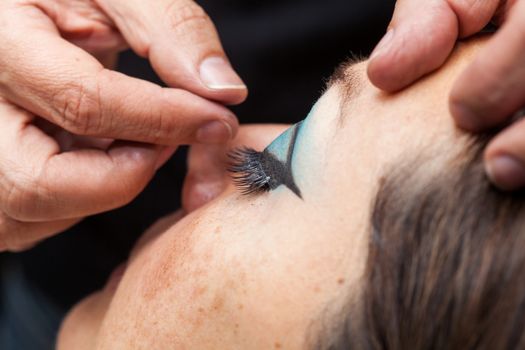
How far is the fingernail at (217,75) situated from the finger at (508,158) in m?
0.43

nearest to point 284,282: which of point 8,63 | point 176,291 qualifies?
point 176,291

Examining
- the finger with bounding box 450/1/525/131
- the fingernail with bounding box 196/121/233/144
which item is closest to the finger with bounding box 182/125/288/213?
the fingernail with bounding box 196/121/233/144

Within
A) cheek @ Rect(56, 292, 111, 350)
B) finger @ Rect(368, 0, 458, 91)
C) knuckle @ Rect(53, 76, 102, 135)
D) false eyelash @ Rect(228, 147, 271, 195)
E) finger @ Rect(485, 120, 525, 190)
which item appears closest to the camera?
finger @ Rect(485, 120, 525, 190)

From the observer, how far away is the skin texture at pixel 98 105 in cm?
81

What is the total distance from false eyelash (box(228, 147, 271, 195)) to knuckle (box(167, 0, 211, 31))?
0.22 metres

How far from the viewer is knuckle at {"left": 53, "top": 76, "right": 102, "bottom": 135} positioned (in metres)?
0.80

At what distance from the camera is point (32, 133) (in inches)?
34.9

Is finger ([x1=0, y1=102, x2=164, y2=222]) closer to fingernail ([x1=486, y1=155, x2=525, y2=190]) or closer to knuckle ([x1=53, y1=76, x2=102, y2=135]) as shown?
knuckle ([x1=53, y1=76, x2=102, y2=135])

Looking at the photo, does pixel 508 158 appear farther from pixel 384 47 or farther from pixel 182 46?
pixel 182 46

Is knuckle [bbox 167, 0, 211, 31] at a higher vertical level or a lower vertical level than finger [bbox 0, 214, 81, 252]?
higher

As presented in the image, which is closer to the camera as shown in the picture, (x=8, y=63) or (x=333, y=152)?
(x=333, y=152)

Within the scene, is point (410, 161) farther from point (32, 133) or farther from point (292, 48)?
point (292, 48)

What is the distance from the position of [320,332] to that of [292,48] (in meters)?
0.78

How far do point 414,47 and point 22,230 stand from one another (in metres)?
0.69
